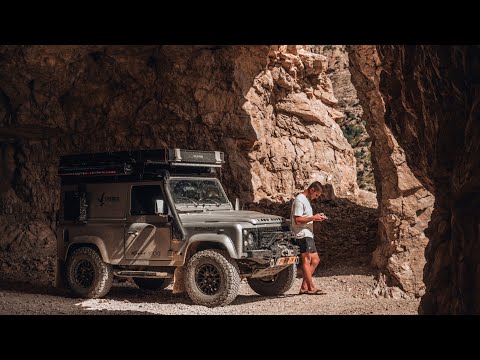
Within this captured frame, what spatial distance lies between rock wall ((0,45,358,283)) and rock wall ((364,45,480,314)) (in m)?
10.9

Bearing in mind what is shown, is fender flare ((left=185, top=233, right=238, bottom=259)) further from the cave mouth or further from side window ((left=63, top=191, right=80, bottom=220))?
the cave mouth

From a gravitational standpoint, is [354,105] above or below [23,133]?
above

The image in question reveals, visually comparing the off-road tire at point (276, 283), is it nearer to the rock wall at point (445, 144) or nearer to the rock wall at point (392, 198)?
the rock wall at point (392, 198)

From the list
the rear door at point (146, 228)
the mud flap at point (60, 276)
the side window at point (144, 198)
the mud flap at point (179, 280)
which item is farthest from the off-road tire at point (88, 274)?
the mud flap at point (179, 280)

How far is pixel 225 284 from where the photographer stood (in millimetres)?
11531

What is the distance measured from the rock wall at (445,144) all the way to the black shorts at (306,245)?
3366 millimetres

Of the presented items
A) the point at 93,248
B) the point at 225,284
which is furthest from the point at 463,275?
the point at 93,248

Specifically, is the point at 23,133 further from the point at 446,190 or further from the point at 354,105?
the point at 354,105

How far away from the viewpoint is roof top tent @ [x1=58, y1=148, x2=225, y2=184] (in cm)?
1259

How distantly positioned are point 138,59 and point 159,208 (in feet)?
31.0

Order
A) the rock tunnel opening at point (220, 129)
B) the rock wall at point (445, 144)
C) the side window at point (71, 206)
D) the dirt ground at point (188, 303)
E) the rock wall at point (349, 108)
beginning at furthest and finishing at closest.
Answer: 1. the rock wall at point (349, 108)
2. the rock tunnel opening at point (220, 129)
3. the side window at point (71, 206)
4. the dirt ground at point (188, 303)
5. the rock wall at point (445, 144)

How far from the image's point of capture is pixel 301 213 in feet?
41.5

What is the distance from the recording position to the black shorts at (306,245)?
1286 centimetres

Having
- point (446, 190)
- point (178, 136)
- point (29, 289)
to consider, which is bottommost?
point (29, 289)
